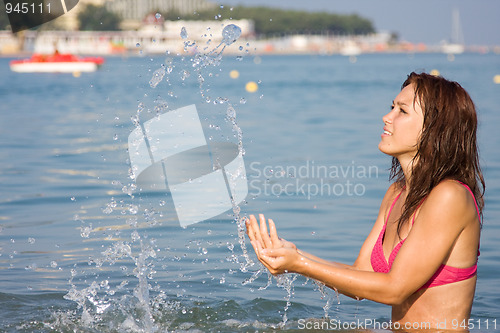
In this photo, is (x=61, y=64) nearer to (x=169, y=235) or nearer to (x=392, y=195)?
(x=169, y=235)

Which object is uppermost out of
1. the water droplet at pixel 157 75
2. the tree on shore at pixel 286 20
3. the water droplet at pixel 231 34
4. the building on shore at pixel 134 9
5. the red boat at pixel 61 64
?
the water droplet at pixel 231 34

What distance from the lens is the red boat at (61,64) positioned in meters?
46.2

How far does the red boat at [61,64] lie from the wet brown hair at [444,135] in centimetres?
4552

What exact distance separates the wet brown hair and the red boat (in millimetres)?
45522

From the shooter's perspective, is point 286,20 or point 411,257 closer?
point 411,257

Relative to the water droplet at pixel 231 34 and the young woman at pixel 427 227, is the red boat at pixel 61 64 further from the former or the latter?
the young woman at pixel 427 227

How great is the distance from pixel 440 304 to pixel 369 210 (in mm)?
5205

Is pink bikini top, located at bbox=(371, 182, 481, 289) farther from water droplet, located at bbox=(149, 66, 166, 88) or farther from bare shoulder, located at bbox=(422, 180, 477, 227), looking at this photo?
water droplet, located at bbox=(149, 66, 166, 88)

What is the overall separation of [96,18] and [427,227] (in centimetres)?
11433

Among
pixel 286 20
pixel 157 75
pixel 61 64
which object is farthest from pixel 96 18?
pixel 157 75

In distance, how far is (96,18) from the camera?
11088cm

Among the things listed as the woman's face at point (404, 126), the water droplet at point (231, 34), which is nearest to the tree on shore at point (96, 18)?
the water droplet at point (231, 34)

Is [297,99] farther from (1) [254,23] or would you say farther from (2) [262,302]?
(1) [254,23]

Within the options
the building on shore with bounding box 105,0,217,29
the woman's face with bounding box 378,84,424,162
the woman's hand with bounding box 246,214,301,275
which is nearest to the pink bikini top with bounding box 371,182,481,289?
the woman's face with bounding box 378,84,424,162
